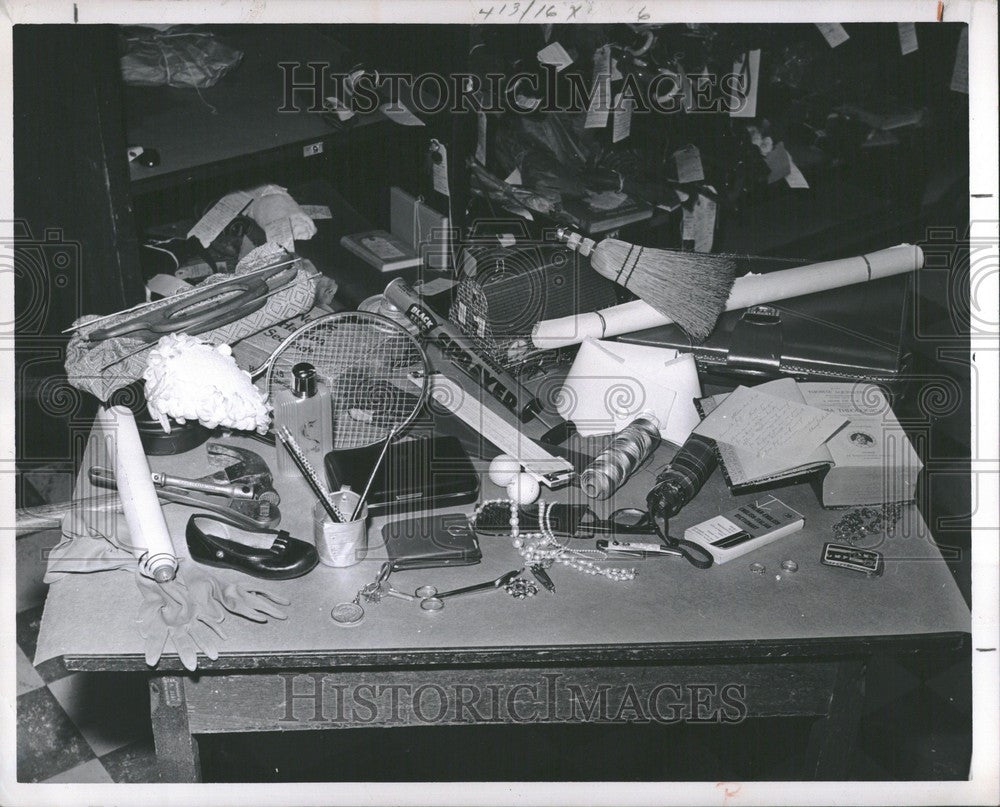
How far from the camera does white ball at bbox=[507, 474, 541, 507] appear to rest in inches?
64.9

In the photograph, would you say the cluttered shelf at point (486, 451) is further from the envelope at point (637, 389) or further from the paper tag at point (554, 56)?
the paper tag at point (554, 56)

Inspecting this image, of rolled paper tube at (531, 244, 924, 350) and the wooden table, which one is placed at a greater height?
rolled paper tube at (531, 244, 924, 350)

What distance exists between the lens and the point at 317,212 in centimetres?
249

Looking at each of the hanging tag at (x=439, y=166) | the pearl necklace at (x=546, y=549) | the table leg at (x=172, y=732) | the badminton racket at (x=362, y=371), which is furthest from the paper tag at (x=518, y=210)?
the table leg at (x=172, y=732)

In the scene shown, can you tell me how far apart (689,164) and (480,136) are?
69 cm

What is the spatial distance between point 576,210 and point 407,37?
67 centimetres

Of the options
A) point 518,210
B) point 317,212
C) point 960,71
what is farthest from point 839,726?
point 960,71

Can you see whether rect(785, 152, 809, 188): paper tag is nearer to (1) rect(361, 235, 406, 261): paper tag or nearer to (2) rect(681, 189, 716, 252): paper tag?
(2) rect(681, 189, 716, 252): paper tag

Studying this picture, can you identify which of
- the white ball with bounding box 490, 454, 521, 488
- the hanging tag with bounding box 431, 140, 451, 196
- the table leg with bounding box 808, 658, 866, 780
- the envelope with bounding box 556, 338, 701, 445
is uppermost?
the hanging tag with bounding box 431, 140, 451, 196

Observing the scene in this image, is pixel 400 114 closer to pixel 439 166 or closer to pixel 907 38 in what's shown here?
pixel 439 166

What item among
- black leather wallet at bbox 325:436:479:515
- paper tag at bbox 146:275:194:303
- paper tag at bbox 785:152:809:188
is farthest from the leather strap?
paper tag at bbox 785:152:809:188

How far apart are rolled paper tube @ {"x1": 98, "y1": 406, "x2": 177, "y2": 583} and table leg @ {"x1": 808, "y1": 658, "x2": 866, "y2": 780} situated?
1.01 metres

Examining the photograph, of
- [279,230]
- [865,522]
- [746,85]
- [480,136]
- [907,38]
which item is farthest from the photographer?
[907,38]

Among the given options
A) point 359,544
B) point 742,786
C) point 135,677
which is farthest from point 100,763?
point 742,786
